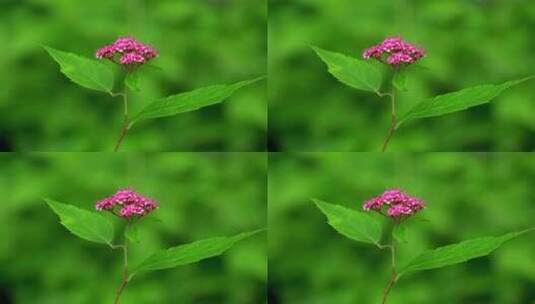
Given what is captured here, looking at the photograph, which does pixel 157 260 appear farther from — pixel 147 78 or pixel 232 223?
pixel 147 78

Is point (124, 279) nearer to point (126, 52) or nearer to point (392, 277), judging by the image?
point (126, 52)

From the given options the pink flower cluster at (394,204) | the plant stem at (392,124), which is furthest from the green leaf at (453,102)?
the pink flower cluster at (394,204)

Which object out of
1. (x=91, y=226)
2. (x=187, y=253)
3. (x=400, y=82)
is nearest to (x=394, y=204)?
(x=400, y=82)

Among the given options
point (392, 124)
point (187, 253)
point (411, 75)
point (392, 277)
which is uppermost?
point (411, 75)

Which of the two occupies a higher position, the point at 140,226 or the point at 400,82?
the point at 400,82

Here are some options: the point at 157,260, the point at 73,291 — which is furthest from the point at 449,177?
the point at 73,291

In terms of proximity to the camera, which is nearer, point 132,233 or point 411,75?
point 132,233
